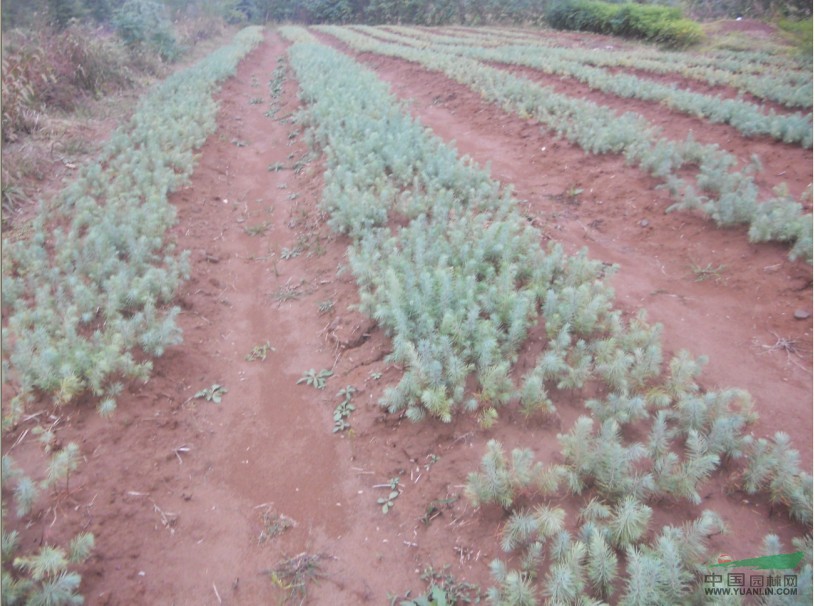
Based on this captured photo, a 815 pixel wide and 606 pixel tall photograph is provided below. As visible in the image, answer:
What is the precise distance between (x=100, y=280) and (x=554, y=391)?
17.7 ft

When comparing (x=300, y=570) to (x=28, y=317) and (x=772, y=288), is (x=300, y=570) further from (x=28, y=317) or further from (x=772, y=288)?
(x=772, y=288)

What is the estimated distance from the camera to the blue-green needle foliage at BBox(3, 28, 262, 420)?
450 centimetres

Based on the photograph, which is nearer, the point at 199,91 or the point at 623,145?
the point at 623,145

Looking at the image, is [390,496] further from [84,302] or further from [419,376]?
[84,302]

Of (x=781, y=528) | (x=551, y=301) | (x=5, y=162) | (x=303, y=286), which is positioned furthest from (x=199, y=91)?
(x=781, y=528)

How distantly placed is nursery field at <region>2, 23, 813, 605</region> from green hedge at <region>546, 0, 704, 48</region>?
16625 millimetres

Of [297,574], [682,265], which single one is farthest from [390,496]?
[682,265]

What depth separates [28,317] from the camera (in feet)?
16.9

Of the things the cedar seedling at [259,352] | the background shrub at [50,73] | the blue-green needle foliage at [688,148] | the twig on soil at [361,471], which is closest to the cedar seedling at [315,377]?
the cedar seedling at [259,352]

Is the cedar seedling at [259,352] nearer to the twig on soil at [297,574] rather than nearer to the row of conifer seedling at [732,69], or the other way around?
the twig on soil at [297,574]

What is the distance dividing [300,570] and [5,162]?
976 centimetres

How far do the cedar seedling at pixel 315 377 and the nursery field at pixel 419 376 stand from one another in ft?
0.11

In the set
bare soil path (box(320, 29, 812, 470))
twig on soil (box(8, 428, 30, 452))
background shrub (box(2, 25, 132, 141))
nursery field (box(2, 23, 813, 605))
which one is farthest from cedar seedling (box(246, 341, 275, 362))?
background shrub (box(2, 25, 132, 141))

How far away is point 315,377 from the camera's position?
16.8ft
